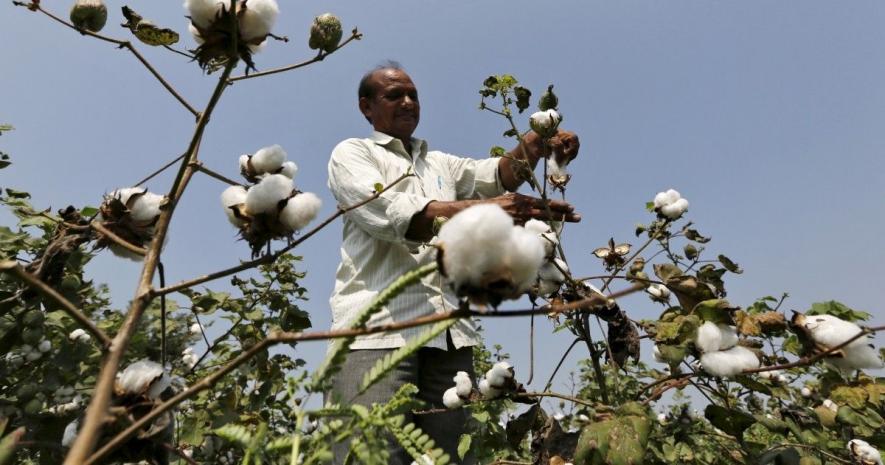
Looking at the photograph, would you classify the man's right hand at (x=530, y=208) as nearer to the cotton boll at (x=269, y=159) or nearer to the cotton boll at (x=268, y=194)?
the cotton boll at (x=269, y=159)

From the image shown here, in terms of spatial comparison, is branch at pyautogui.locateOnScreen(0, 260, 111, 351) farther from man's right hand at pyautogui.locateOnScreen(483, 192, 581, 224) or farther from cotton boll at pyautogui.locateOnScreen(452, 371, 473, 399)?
cotton boll at pyautogui.locateOnScreen(452, 371, 473, 399)

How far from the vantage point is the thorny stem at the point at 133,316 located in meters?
0.56

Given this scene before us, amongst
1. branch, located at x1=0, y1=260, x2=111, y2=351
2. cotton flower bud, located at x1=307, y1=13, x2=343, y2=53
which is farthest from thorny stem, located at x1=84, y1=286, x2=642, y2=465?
cotton flower bud, located at x1=307, y1=13, x2=343, y2=53

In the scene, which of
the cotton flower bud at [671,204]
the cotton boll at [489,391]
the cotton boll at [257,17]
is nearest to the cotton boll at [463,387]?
the cotton boll at [489,391]

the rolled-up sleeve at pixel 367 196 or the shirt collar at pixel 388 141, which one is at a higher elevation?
the shirt collar at pixel 388 141

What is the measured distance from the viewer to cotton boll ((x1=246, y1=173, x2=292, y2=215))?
0.90 meters

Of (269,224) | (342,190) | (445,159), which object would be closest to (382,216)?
(342,190)

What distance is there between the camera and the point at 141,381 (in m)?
0.73

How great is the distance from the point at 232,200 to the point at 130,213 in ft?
0.51

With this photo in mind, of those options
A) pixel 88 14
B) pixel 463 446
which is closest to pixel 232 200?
pixel 88 14

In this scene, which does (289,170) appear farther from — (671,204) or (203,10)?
(671,204)

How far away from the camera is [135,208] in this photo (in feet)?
3.01

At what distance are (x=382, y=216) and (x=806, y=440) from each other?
4.85 ft

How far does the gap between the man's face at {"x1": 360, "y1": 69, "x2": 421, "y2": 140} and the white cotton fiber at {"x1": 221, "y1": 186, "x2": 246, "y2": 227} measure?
2.08 m
